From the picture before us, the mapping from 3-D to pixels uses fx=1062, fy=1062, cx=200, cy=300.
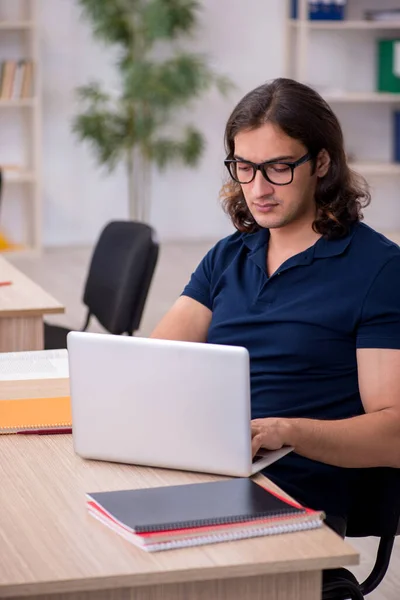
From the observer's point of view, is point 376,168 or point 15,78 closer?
point 15,78

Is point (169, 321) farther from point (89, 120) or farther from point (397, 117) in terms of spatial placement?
point (397, 117)

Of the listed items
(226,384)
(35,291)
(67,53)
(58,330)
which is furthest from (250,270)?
(67,53)

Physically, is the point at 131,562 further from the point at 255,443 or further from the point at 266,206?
the point at 266,206

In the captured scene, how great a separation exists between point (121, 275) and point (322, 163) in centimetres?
166

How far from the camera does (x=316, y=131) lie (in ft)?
6.29

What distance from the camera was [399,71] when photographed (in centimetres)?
773

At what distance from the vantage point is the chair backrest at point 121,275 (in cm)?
344

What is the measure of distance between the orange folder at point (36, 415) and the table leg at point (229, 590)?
540 millimetres

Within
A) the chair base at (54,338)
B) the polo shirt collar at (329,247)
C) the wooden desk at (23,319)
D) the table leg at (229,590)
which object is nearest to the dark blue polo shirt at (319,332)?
the polo shirt collar at (329,247)

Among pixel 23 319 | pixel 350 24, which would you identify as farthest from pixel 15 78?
pixel 23 319

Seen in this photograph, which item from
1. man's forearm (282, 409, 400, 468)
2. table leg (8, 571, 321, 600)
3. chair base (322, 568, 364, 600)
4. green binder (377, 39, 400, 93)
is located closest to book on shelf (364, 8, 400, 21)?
green binder (377, 39, 400, 93)

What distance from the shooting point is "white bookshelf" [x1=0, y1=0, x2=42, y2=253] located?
7.42 metres

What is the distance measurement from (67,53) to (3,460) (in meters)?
6.48

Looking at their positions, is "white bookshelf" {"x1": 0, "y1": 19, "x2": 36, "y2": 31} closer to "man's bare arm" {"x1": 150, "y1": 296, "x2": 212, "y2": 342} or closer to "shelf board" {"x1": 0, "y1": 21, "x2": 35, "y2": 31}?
"shelf board" {"x1": 0, "y1": 21, "x2": 35, "y2": 31}
